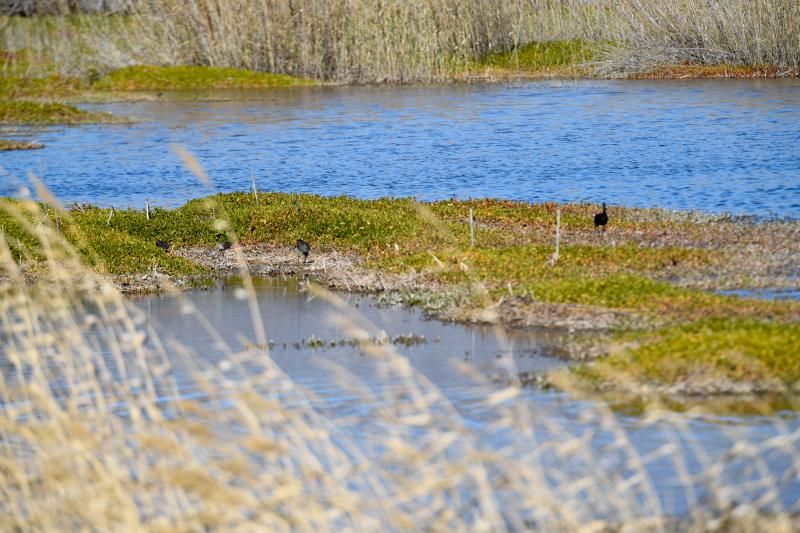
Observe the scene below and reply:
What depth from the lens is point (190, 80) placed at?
7000 centimetres

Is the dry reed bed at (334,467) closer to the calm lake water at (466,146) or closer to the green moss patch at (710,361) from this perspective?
the green moss patch at (710,361)

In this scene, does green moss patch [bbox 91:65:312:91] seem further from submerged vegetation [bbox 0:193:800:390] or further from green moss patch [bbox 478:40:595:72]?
submerged vegetation [bbox 0:193:800:390]

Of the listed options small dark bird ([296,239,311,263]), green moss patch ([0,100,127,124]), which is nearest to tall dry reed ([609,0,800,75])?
green moss patch ([0,100,127,124])

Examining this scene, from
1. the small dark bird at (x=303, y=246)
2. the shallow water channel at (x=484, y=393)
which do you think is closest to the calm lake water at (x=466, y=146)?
the small dark bird at (x=303, y=246)

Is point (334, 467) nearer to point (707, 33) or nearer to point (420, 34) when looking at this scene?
point (707, 33)

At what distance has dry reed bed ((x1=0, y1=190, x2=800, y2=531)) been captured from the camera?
26.8ft

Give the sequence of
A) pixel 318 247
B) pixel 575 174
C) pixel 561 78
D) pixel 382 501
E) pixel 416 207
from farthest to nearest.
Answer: pixel 561 78
pixel 575 174
pixel 416 207
pixel 318 247
pixel 382 501

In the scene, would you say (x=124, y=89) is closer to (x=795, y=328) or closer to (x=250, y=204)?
(x=250, y=204)

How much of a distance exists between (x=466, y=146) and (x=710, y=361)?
33.0 metres

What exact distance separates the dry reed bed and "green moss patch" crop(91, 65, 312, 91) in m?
55.0

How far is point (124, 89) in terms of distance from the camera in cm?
7094

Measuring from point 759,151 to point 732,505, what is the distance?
31246 millimetres

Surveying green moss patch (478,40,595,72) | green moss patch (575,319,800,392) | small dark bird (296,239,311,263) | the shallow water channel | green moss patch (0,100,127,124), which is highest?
green moss patch (478,40,595,72)

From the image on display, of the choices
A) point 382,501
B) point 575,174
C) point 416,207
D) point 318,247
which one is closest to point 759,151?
point 575,174
